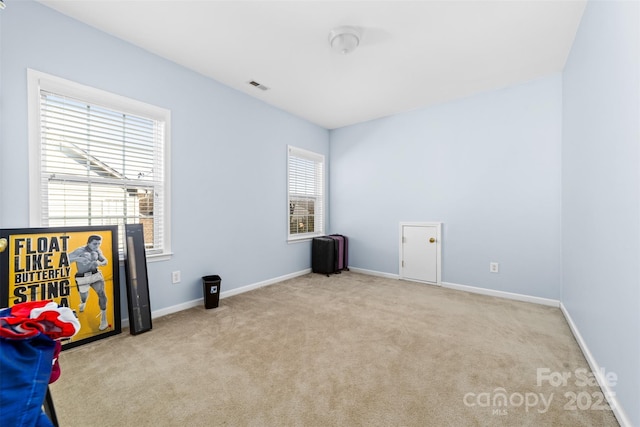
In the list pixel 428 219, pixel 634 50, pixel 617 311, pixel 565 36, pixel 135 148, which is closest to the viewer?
pixel 634 50

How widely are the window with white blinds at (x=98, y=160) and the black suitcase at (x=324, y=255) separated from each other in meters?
2.32

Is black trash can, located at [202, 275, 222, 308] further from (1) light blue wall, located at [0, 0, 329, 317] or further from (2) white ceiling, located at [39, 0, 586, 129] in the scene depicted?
(2) white ceiling, located at [39, 0, 586, 129]

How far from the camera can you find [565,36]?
7.79 feet

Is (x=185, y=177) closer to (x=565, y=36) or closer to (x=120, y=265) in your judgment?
(x=120, y=265)

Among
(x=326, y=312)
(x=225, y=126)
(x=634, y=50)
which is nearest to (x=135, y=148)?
(x=225, y=126)

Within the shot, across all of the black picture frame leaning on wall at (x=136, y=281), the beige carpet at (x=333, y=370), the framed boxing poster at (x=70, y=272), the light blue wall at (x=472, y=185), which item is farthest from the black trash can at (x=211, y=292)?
the light blue wall at (x=472, y=185)

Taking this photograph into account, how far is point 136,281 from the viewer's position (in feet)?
7.91

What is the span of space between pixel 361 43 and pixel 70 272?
3.15 m

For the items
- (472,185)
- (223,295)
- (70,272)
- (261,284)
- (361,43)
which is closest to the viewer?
(70,272)

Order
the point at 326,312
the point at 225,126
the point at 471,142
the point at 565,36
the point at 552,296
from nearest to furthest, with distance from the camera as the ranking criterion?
the point at 565,36, the point at 326,312, the point at 552,296, the point at 225,126, the point at 471,142

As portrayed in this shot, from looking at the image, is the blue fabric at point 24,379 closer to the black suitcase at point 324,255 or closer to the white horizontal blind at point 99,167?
the white horizontal blind at point 99,167

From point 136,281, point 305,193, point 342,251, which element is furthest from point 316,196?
point 136,281

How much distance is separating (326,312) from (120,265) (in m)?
2.02

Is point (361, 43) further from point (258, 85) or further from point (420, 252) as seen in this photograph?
point (420, 252)
